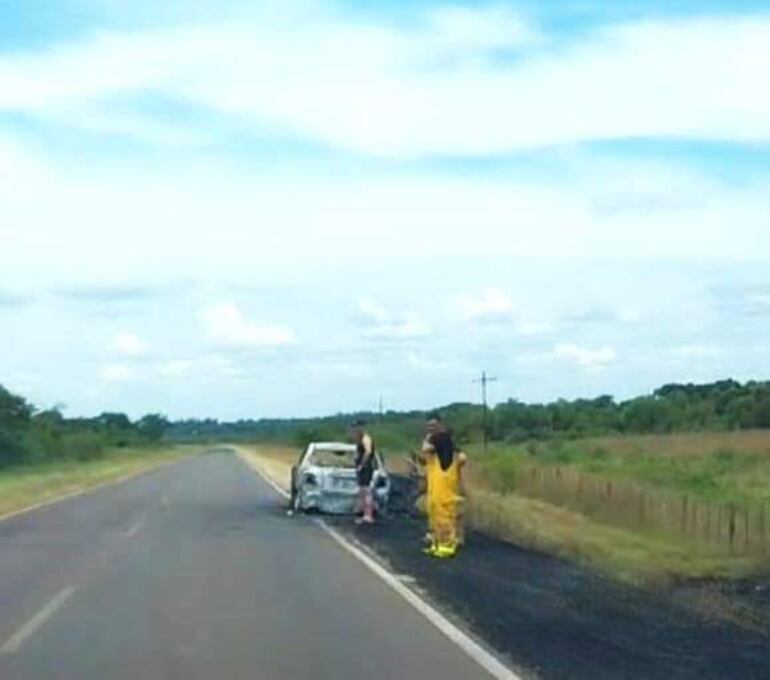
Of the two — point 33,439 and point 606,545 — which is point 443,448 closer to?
point 606,545

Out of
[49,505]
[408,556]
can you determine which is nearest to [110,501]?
[49,505]

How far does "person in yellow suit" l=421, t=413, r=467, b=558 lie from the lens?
93.0ft

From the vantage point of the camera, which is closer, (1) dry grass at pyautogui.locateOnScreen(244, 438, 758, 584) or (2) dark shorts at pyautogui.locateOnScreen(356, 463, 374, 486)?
(1) dry grass at pyautogui.locateOnScreen(244, 438, 758, 584)

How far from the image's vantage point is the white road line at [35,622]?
1614 cm

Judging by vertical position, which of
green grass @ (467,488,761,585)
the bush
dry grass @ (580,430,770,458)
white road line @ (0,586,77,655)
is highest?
the bush

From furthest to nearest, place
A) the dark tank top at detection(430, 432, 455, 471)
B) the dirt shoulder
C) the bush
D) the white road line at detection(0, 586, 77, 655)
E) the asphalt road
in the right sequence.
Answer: the bush → the dark tank top at detection(430, 432, 455, 471) → the white road line at detection(0, 586, 77, 655) → the dirt shoulder → the asphalt road

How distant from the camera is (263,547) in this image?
2978cm

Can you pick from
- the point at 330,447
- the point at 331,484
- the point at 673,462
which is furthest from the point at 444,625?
the point at 673,462

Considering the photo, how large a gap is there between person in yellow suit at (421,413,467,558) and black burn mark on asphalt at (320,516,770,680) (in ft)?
2.49

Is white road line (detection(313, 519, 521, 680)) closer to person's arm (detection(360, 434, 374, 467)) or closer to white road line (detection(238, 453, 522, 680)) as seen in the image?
white road line (detection(238, 453, 522, 680))

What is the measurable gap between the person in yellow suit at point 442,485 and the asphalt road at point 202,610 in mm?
1448

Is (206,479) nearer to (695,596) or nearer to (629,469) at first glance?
(629,469)

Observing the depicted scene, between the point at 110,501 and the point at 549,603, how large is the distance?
31728 millimetres

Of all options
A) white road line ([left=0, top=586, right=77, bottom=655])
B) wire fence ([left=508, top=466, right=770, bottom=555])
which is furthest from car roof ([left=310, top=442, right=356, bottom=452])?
white road line ([left=0, top=586, right=77, bottom=655])
